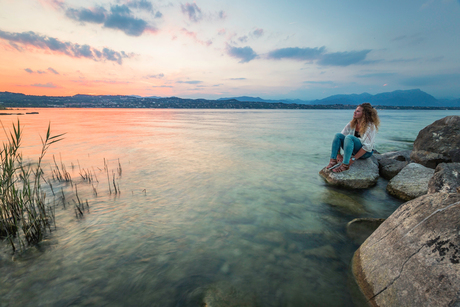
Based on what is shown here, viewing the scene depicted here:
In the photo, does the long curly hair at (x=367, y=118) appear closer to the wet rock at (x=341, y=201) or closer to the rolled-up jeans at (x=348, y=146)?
the rolled-up jeans at (x=348, y=146)

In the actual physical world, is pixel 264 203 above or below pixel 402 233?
below

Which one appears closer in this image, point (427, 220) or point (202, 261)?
point (427, 220)

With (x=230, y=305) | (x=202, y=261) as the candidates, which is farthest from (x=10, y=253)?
(x=230, y=305)

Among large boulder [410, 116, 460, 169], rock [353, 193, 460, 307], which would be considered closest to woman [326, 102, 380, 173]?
large boulder [410, 116, 460, 169]

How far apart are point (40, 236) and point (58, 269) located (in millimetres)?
1385

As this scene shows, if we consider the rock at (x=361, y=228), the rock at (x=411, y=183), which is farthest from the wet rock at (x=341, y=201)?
the rock at (x=411, y=183)

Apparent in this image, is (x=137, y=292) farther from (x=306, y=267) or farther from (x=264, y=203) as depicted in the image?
(x=264, y=203)

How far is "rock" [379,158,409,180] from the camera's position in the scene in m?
9.27

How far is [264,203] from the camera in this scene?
23.2ft

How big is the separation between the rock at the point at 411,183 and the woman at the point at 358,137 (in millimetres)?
1404

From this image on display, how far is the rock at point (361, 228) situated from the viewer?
502cm

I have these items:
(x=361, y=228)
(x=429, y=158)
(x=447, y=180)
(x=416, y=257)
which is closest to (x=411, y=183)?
(x=447, y=180)

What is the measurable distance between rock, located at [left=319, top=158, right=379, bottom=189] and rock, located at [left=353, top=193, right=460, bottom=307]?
16.2 ft

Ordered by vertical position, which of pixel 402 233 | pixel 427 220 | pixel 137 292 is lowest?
pixel 137 292
